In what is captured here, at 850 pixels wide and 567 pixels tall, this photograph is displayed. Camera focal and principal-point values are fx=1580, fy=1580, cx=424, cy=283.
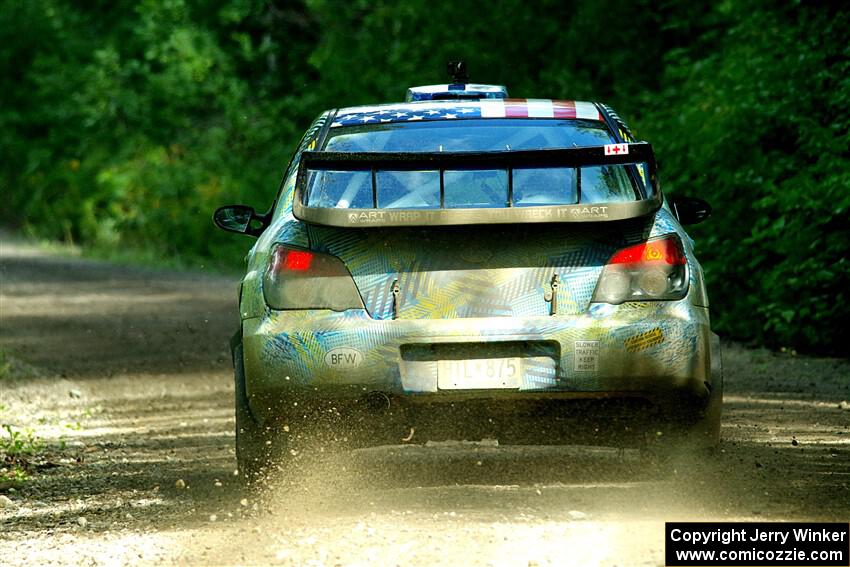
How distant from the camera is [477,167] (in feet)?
20.7

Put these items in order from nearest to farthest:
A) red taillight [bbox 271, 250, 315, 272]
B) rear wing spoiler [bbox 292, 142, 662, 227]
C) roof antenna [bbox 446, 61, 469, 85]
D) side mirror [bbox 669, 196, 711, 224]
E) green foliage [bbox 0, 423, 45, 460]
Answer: rear wing spoiler [bbox 292, 142, 662, 227], red taillight [bbox 271, 250, 315, 272], side mirror [bbox 669, 196, 711, 224], green foliage [bbox 0, 423, 45, 460], roof antenna [bbox 446, 61, 469, 85]

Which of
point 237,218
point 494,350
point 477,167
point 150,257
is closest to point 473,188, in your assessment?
point 477,167

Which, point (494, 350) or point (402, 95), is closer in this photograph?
point (494, 350)

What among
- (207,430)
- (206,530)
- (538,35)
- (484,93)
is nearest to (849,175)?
(484,93)

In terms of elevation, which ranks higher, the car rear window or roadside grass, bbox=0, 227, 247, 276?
the car rear window

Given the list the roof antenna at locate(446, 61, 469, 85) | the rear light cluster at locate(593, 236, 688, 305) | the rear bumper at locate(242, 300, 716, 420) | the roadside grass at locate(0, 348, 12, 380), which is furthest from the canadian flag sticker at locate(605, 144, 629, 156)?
the roadside grass at locate(0, 348, 12, 380)

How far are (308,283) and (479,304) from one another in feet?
2.33

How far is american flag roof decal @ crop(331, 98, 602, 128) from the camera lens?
285 inches

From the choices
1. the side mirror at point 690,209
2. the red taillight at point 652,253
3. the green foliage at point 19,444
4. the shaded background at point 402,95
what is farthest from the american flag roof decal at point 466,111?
the shaded background at point 402,95

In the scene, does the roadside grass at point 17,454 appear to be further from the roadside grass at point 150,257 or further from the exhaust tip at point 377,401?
the roadside grass at point 150,257

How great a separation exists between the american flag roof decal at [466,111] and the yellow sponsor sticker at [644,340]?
133 centimetres

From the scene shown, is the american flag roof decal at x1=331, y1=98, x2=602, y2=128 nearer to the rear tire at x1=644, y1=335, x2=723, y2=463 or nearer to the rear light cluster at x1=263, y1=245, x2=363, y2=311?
the rear light cluster at x1=263, y1=245, x2=363, y2=311

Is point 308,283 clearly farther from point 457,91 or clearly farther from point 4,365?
point 4,365

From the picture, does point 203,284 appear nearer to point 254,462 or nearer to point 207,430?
point 207,430
